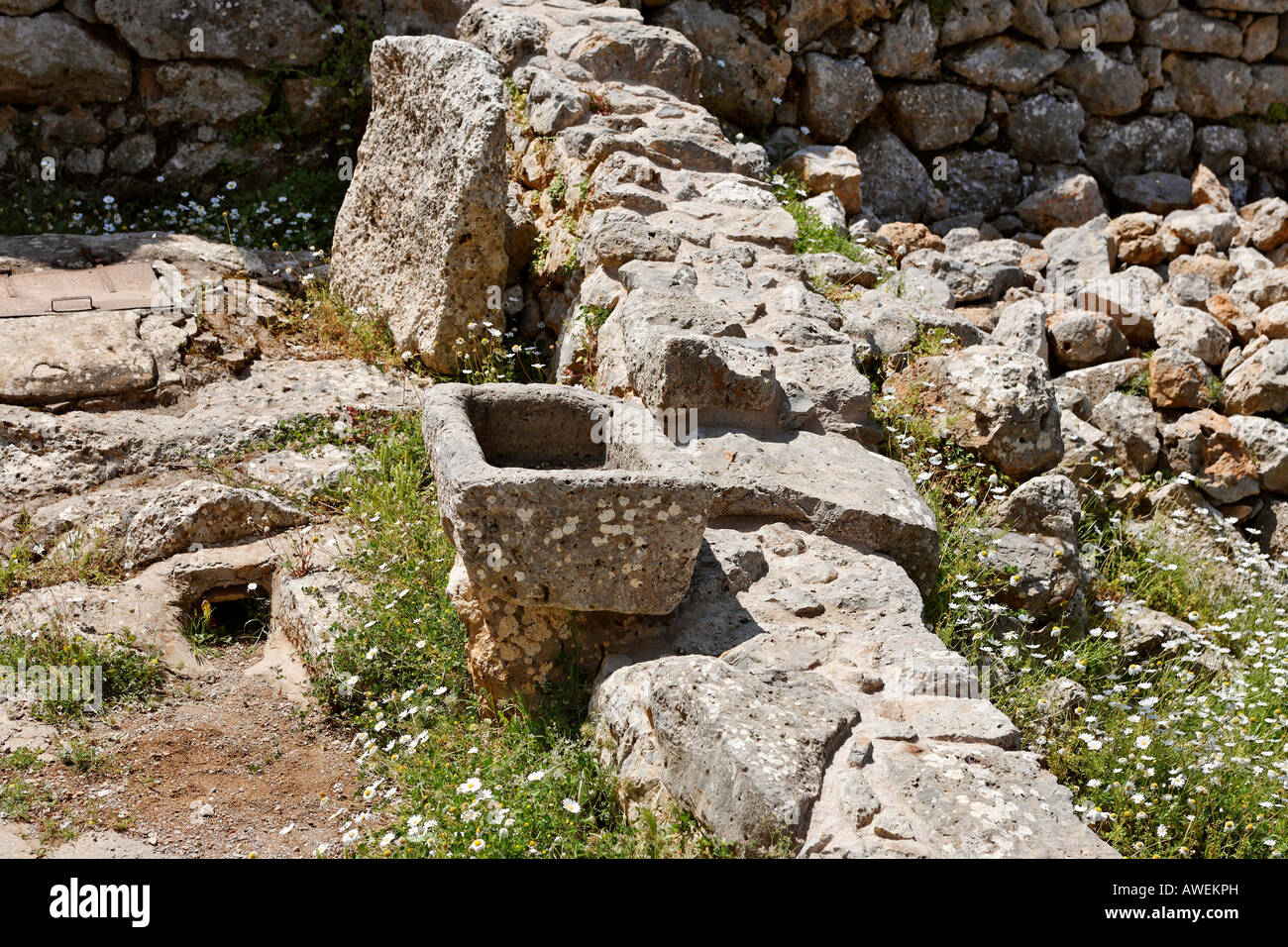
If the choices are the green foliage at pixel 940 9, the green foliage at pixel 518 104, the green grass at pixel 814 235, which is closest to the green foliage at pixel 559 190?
the green foliage at pixel 518 104

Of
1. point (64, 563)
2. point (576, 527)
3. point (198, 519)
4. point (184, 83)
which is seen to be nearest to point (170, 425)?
point (198, 519)

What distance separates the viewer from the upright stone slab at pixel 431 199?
573cm

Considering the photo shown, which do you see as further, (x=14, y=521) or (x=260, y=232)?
(x=260, y=232)

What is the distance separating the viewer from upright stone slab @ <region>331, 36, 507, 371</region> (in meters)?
5.73

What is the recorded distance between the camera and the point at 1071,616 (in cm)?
489

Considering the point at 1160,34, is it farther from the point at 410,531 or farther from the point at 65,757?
the point at 65,757

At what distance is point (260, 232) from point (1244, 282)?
6.19 m

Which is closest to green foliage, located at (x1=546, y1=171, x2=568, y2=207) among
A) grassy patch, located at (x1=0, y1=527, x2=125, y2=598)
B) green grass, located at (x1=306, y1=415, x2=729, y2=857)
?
green grass, located at (x1=306, y1=415, x2=729, y2=857)

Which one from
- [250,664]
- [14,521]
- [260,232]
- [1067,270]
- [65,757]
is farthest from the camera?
[1067,270]

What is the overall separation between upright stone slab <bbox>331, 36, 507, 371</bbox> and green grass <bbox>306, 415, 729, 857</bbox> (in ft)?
3.89

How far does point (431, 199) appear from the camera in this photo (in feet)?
19.6

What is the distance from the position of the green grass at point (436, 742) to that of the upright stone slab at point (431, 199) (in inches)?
46.7

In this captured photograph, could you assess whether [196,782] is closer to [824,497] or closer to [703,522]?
[703,522]
